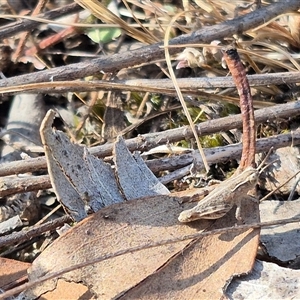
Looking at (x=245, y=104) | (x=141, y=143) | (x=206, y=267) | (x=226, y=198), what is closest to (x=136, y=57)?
(x=141, y=143)

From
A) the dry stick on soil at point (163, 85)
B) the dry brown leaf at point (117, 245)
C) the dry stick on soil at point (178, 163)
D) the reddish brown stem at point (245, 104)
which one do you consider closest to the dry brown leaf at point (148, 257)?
the dry brown leaf at point (117, 245)

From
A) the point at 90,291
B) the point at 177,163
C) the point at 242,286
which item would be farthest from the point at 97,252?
the point at 177,163

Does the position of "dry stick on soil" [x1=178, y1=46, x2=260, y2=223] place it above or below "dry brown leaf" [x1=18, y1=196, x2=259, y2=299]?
above

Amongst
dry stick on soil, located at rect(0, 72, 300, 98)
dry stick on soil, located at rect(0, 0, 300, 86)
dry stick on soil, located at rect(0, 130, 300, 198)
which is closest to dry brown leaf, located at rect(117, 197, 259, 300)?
dry stick on soil, located at rect(0, 130, 300, 198)

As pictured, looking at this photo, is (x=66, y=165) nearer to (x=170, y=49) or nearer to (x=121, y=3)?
(x=170, y=49)

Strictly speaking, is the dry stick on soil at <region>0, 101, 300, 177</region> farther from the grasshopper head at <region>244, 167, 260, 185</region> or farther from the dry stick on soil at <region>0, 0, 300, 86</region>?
the grasshopper head at <region>244, 167, 260, 185</region>

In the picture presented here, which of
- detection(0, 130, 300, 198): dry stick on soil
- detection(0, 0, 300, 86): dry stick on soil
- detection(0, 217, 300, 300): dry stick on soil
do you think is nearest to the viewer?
detection(0, 217, 300, 300): dry stick on soil

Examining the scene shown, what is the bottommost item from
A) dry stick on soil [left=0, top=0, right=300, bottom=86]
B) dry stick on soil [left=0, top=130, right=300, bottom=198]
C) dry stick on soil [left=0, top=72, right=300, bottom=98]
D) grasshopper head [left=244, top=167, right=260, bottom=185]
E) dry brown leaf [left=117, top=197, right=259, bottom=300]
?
dry brown leaf [left=117, top=197, right=259, bottom=300]

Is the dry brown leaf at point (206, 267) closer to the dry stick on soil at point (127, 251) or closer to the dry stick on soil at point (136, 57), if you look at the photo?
the dry stick on soil at point (127, 251)
